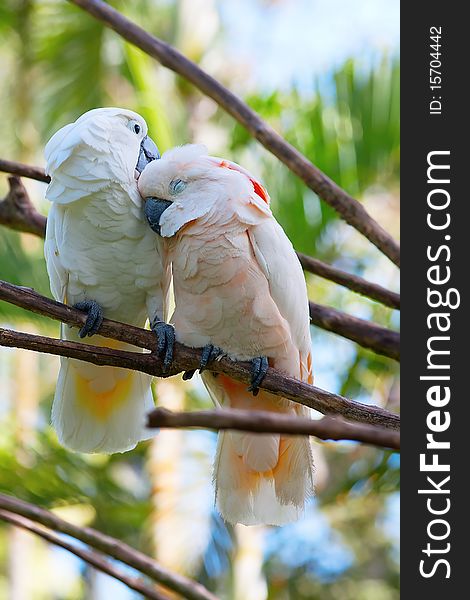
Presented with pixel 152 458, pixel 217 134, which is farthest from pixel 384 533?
pixel 217 134

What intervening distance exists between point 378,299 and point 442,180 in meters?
0.74

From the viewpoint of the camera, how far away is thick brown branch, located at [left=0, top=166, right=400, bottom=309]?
10.5 ft

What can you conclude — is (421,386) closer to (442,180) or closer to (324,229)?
(442,180)

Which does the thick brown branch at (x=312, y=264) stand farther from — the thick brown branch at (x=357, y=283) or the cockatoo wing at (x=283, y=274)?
the cockatoo wing at (x=283, y=274)

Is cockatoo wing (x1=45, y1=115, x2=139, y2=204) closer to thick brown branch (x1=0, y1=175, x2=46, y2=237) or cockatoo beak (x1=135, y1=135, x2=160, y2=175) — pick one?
cockatoo beak (x1=135, y1=135, x2=160, y2=175)

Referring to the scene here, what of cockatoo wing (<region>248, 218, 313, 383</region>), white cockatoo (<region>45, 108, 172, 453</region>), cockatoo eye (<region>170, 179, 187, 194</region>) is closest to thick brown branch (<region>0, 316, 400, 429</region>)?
white cockatoo (<region>45, 108, 172, 453</region>)

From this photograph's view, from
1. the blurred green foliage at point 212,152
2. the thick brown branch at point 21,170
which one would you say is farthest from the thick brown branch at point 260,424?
the blurred green foliage at point 212,152

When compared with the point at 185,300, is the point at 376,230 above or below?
above

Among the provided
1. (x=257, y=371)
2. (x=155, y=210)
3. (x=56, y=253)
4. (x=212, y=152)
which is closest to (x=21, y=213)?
(x=56, y=253)

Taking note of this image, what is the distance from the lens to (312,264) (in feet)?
10.8

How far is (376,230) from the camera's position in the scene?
3213mm

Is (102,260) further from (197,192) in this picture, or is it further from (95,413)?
(95,413)

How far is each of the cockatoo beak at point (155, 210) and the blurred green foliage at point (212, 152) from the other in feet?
6.15

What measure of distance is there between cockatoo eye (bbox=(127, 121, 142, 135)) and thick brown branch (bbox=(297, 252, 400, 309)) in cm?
77
